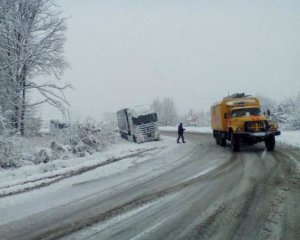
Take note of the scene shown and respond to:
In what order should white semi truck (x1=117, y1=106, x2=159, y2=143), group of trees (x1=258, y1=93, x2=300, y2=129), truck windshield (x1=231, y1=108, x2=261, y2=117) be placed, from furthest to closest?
1. group of trees (x1=258, y1=93, x2=300, y2=129)
2. white semi truck (x1=117, y1=106, x2=159, y2=143)
3. truck windshield (x1=231, y1=108, x2=261, y2=117)

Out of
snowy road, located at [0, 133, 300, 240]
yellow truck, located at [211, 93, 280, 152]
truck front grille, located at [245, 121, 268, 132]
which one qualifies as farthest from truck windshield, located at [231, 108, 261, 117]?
snowy road, located at [0, 133, 300, 240]

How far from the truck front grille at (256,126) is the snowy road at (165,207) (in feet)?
23.3

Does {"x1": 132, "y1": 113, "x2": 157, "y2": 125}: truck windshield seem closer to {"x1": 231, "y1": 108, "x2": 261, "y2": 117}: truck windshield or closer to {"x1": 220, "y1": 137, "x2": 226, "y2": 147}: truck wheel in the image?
{"x1": 220, "y1": 137, "x2": 226, "y2": 147}: truck wheel

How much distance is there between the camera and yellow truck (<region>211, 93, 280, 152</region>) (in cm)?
2106

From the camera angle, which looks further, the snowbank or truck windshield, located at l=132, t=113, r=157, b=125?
truck windshield, located at l=132, t=113, r=157, b=125

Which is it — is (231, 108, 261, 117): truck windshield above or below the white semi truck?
above

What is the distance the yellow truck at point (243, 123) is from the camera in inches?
829

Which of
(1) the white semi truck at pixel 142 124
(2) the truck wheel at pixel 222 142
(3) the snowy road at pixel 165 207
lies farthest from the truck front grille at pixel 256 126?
(1) the white semi truck at pixel 142 124

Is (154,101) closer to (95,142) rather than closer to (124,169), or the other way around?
(95,142)

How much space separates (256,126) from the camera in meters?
21.2

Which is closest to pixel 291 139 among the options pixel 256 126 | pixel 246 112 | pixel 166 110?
pixel 246 112

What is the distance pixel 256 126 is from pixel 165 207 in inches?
552

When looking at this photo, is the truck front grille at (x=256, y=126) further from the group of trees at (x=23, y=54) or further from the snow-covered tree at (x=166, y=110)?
the snow-covered tree at (x=166, y=110)

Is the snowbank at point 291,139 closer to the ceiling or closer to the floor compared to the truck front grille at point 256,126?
closer to the floor
